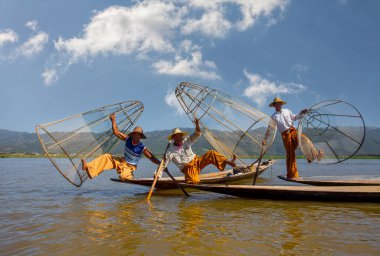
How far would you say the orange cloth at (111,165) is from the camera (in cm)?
648

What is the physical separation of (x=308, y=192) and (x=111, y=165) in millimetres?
3985

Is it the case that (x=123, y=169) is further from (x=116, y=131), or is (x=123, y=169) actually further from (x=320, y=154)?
(x=320, y=154)

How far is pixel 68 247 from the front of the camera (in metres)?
3.28

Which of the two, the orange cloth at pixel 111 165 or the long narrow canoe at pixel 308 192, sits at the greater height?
the orange cloth at pixel 111 165

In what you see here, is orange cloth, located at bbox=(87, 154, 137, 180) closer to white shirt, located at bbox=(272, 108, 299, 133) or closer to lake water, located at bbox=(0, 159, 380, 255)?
lake water, located at bbox=(0, 159, 380, 255)

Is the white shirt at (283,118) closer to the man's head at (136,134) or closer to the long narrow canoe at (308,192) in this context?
the long narrow canoe at (308,192)

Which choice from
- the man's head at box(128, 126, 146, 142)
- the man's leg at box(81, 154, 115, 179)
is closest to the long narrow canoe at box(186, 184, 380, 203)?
the man's head at box(128, 126, 146, 142)

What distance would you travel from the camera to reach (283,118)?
742 cm

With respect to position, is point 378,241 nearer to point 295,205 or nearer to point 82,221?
point 295,205

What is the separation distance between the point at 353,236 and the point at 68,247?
3106 mm

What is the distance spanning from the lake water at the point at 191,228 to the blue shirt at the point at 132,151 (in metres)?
1.11

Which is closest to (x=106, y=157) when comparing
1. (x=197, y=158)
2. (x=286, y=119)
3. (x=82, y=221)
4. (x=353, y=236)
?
(x=197, y=158)

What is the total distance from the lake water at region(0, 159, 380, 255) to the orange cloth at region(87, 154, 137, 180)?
2.24 feet

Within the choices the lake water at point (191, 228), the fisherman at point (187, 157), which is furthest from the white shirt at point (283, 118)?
the lake water at point (191, 228)
